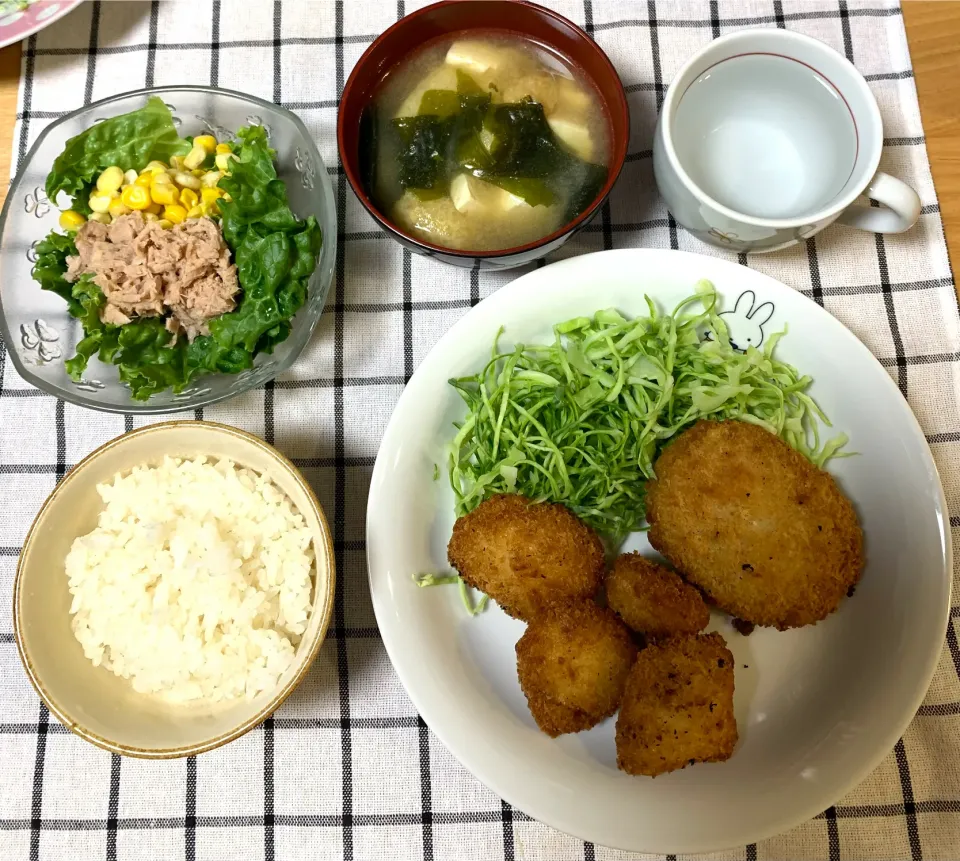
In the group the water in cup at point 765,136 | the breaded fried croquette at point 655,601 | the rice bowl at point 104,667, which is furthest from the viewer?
the water in cup at point 765,136

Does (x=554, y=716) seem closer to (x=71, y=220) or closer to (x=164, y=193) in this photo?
(x=164, y=193)

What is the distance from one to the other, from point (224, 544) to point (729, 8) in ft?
6.16

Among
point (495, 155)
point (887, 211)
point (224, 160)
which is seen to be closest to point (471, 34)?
→ point (495, 155)

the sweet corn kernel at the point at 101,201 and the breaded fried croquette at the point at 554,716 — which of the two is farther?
the sweet corn kernel at the point at 101,201

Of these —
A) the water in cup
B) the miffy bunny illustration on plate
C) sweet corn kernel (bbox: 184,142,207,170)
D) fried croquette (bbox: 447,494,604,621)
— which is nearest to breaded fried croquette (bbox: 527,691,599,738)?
fried croquette (bbox: 447,494,604,621)

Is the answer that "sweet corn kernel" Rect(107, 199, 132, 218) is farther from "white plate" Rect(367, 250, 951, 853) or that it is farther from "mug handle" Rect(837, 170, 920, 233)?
"mug handle" Rect(837, 170, 920, 233)

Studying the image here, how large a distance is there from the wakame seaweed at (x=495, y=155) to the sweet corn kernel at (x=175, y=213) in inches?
20.1

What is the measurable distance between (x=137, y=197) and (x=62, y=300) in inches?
12.5

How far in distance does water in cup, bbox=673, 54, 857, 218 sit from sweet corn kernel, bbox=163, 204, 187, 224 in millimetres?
1143

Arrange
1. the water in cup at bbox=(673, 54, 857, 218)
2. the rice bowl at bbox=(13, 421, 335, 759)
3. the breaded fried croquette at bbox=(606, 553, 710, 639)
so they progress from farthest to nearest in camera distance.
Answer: the water in cup at bbox=(673, 54, 857, 218) → the breaded fried croquette at bbox=(606, 553, 710, 639) → the rice bowl at bbox=(13, 421, 335, 759)

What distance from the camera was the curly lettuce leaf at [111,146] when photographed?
5.77ft

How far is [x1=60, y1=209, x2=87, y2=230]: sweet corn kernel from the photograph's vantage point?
67.9 inches

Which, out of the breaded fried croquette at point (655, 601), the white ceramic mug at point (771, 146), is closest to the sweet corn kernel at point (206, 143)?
the white ceramic mug at point (771, 146)

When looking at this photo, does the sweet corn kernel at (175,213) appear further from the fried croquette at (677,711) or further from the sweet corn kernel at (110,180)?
the fried croquette at (677,711)
